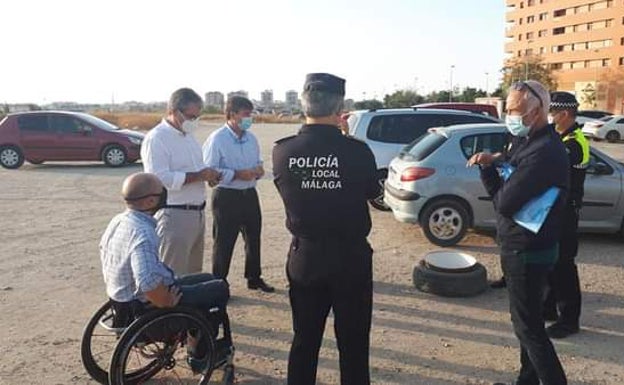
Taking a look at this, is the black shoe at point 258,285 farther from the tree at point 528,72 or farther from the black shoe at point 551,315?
the tree at point 528,72

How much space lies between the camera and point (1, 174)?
48.5 feet

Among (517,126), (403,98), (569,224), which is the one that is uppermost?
(403,98)

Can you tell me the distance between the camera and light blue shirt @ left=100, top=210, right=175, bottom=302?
323cm

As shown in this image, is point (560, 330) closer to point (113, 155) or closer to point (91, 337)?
point (91, 337)

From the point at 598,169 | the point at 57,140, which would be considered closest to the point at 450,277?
the point at 598,169

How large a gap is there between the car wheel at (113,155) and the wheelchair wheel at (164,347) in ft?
43.1

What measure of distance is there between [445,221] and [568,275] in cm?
281

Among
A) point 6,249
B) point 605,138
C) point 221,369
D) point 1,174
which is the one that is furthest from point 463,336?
point 605,138

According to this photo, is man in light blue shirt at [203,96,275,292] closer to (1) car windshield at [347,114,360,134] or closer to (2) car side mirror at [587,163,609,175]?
(2) car side mirror at [587,163,609,175]

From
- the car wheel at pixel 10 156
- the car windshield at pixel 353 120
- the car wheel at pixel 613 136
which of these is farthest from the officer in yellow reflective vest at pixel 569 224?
the car wheel at pixel 613 136

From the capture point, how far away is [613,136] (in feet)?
87.6

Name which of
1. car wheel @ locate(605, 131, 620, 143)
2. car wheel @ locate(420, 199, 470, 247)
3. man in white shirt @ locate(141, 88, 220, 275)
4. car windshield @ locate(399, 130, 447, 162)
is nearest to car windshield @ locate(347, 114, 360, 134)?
car windshield @ locate(399, 130, 447, 162)

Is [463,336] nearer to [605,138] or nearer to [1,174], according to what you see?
[1,174]

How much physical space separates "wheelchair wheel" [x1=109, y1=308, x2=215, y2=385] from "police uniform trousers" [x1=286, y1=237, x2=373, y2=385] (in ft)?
2.58
